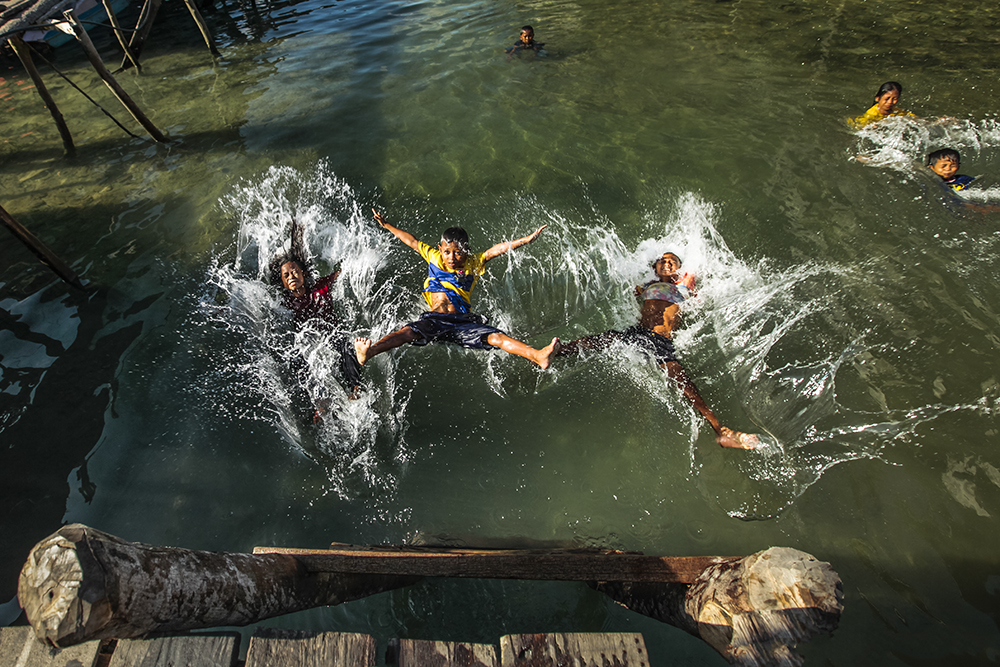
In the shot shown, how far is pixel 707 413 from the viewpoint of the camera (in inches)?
156

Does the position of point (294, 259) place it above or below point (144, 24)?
below

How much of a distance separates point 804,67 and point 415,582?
10.8m

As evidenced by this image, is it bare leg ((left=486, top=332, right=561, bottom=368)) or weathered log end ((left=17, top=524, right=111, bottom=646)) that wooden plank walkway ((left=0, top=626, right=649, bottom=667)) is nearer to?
weathered log end ((left=17, top=524, right=111, bottom=646))

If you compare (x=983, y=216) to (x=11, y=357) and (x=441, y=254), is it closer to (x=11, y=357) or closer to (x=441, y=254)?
(x=441, y=254)

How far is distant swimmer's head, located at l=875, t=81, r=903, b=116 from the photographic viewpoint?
6.69 meters

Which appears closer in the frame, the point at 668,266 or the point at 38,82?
the point at 668,266

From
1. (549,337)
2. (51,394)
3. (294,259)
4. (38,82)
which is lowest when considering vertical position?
(549,337)

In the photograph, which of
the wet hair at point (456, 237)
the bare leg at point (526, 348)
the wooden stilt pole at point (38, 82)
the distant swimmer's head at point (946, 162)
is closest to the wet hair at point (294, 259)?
the wet hair at point (456, 237)

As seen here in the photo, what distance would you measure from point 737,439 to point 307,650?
129 inches

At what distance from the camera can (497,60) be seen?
988 cm

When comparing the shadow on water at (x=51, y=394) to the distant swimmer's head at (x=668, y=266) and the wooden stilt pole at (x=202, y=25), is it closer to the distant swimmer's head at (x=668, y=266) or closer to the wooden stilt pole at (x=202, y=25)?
the distant swimmer's head at (x=668, y=266)

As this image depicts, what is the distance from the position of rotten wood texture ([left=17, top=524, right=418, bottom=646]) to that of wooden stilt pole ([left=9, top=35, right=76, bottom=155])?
26.2 ft

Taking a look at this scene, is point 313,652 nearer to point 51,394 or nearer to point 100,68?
point 51,394

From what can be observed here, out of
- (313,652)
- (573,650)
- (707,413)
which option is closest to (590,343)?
(707,413)
